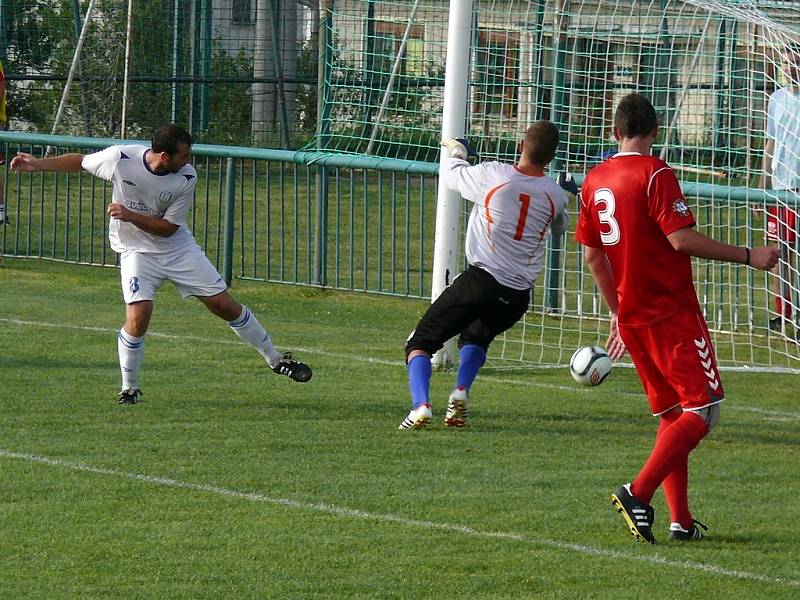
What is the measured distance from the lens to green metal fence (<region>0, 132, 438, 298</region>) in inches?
560

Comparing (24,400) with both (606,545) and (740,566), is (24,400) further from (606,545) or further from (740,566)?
(740,566)

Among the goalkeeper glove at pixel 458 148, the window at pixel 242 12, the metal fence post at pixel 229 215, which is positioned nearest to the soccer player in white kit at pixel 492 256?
the goalkeeper glove at pixel 458 148

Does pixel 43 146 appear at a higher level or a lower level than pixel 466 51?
lower

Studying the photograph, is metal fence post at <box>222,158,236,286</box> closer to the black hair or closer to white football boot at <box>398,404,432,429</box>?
the black hair

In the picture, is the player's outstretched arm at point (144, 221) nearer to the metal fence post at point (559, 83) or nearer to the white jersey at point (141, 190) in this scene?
the white jersey at point (141, 190)

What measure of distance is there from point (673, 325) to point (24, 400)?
4.65 m

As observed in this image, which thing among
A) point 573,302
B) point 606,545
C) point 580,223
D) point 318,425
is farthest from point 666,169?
point 573,302

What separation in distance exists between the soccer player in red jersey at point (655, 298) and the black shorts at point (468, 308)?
2.27 metres

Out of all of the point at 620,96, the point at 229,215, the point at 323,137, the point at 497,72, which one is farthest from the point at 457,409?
the point at 229,215

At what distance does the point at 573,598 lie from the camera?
5.96 meters

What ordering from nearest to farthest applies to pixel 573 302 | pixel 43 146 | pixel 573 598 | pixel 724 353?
pixel 573 598, pixel 724 353, pixel 573 302, pixel 43 146

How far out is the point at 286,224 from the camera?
17.8m

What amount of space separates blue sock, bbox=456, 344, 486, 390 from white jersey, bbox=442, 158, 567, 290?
0.50 m

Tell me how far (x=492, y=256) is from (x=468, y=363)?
686mm
